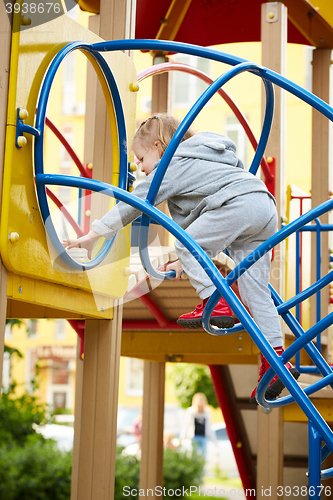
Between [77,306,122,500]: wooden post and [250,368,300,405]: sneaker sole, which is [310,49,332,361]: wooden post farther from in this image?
[250,368,300,405]: sneaker sole

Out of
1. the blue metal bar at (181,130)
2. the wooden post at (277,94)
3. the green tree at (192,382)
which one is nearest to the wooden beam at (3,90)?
the blue metal bar at (181,130)

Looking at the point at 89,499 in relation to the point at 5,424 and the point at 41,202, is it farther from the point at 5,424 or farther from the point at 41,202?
the point at 5,424

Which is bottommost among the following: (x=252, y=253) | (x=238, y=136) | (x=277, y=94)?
(x=252, y=253)

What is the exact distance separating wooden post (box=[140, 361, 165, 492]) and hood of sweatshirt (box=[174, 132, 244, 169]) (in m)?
2.97

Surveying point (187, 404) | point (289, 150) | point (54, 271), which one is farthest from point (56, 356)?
point (54, 271)

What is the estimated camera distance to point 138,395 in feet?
62.5

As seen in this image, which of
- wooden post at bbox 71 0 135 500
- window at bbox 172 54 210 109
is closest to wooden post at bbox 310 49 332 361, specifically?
wooden post at bbox 71 0 135 500

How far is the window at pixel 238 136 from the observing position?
15.6 meters

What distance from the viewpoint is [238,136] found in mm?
16156

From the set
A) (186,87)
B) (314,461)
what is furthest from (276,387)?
(186,87)

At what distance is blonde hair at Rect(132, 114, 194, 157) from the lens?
2195 millimetres

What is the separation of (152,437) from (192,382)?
10.3 meters

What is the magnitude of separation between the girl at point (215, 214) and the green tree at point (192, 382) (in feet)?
41.5

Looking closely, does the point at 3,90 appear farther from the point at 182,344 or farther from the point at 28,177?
the point at 182,344
